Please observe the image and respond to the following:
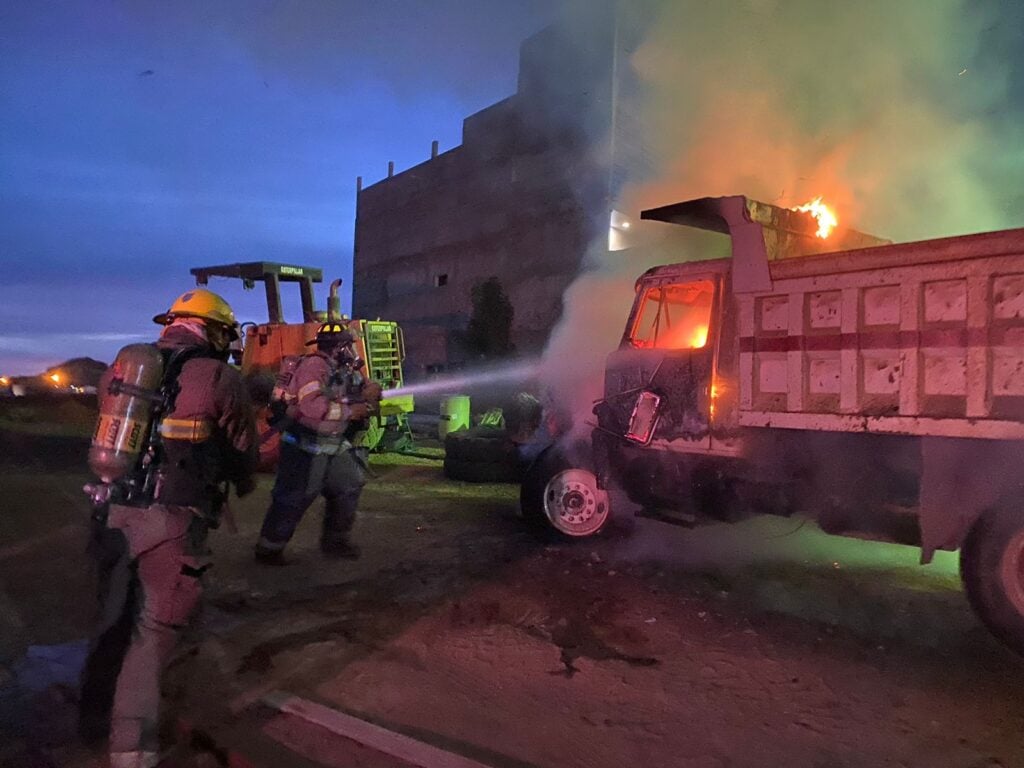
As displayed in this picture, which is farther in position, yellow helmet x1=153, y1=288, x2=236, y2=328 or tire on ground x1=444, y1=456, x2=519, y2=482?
tire on ground x1=444, y1=456, x2=519, y2=482

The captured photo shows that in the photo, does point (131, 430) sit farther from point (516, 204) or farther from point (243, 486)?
point (516, 204)

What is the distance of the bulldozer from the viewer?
414 inches

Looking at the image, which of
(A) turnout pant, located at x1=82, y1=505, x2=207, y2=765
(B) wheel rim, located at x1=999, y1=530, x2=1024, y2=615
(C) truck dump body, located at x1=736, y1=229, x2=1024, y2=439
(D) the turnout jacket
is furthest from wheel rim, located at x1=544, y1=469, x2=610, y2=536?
(A) turnout pant, located at x1=82, y1=505, x2=207, y2=765

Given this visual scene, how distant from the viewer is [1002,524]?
12.6ft

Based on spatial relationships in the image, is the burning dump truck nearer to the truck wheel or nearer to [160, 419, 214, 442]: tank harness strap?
the truck wheel

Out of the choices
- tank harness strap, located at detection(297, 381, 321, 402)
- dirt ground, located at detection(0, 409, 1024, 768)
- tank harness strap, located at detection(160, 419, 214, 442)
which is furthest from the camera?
tank harness strap, located at detection(297, 381, 321, 402)

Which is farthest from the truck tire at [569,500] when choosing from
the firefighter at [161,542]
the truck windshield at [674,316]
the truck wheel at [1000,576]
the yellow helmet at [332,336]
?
the firefighter at [161,542]

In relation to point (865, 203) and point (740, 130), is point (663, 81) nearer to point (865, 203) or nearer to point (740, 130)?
point (740, 130)

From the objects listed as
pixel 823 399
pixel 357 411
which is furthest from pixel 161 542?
pixel 823 399

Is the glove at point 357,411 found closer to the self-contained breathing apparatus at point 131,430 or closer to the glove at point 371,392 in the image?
the glove at point 371,392

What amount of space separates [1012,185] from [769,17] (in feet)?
20.2

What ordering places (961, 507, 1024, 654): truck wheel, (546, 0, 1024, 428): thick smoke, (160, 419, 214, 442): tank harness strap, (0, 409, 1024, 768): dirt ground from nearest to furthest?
(160, 419, 214, 442): tank harness strap
(0, 409, 1024, 768): dirt ground
(961, 507, 1024, 654): truck wheel
(546, 0, 1024, 428): thick smoke

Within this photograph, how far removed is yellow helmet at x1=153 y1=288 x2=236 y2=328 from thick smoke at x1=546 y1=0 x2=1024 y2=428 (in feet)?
36.6

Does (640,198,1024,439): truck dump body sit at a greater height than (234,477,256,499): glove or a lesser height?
greater
